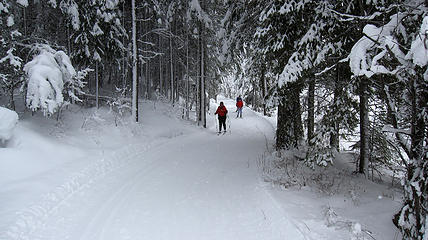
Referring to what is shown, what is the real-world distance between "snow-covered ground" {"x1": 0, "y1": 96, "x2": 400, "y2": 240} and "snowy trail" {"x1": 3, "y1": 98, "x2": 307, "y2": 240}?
0.02 meters

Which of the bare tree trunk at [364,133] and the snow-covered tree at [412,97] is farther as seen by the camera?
the bare tree trunk at [364,133]

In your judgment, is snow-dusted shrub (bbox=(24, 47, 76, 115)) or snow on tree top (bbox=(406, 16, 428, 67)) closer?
snow on tree top (bbox=(406, 16, 428, 67))

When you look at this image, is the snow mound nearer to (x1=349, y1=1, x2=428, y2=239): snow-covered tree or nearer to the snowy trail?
the snowy trail

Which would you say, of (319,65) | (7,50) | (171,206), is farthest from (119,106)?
(319,65)

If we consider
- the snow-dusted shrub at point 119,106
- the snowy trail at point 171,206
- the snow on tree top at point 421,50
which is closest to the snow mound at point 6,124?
the snowy trail at point 171,206

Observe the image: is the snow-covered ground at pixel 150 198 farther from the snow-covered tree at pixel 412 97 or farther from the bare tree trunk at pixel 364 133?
the bare tree trunk at pixel 364 133

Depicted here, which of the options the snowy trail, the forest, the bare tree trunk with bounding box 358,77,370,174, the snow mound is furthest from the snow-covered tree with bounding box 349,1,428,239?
the snow mound

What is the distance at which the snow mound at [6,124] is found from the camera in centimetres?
735

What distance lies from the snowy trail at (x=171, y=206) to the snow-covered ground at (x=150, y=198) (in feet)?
0.06

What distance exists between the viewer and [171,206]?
5699 millimetres

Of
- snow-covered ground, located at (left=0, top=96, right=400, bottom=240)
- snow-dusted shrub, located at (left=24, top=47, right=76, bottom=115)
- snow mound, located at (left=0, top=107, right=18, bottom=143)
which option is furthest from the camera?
snow-dusted shrub, located at (left=24, top=47, right=76, bottom=115)

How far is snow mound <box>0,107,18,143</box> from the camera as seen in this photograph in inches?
289

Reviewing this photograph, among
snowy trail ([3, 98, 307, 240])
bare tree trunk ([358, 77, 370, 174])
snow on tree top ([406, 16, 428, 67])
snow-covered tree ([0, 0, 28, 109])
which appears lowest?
snowy trail ([3, 98, 307, 240])

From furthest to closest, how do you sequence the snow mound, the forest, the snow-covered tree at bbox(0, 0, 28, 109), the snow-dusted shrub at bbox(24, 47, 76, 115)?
the snow-covered tree at bbox(0, 0, 28, 109), the snow-dusted shrub at bbox(24, 47, 76, 115), the snow mound, the forest
